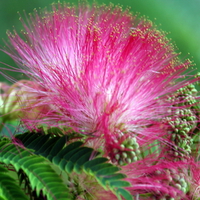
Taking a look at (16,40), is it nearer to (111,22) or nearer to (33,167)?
(111,22)

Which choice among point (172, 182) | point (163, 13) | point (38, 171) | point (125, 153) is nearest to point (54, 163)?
point (38, 171)

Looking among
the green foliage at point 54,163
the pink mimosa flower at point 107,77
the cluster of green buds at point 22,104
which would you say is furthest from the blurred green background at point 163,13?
the green foliage at point 54,163

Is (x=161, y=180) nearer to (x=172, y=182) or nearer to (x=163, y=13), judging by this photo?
(x=172, y=182)

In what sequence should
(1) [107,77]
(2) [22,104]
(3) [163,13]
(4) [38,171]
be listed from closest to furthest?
(4) [38,171], (1) [107,77], (2) [22,104], (3) [163,13]

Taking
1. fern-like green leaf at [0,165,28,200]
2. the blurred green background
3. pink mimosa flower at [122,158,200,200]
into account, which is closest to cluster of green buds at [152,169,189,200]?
pink mimosa flower at [122,158,200,200]

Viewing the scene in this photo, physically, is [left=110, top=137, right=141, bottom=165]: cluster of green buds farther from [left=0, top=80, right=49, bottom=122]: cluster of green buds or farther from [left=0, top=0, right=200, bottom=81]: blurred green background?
[left=0, top=0, right=200, bottom=81]: blurred green background

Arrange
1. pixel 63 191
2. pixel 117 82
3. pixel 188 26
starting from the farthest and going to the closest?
pixel 188 26
pixel 117 82
pixel 63 191

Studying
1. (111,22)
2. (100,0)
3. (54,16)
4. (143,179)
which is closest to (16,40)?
(54,16)
